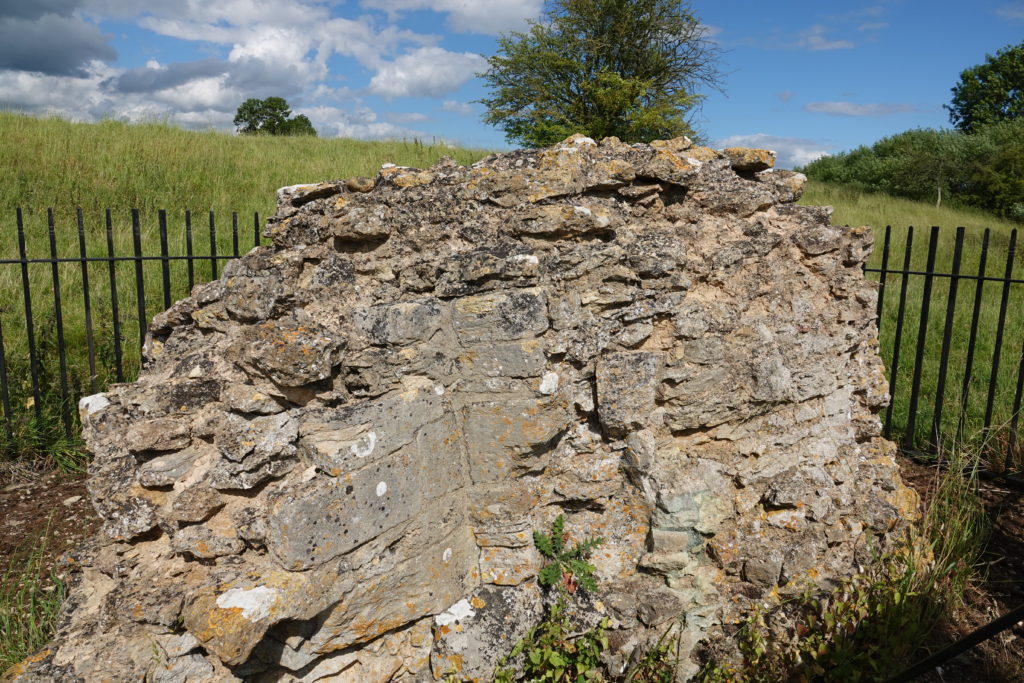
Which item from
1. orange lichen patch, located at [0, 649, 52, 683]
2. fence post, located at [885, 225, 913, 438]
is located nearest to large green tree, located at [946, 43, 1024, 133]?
fence post, located at [885, 225, 913, 438]

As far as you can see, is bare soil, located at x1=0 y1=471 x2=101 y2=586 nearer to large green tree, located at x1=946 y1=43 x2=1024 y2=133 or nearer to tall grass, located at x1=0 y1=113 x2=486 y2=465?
tall grass, located at x1=0 y1=113 x2=486 y2=465

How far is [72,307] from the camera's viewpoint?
7.32 meters

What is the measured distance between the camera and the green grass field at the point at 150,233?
616cm

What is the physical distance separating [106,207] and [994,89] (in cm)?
4009

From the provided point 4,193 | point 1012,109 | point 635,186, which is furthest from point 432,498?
point 1012,109

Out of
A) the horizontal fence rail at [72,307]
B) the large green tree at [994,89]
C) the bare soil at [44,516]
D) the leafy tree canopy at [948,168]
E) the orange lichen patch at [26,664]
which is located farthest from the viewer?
the large green tree at [994,89]

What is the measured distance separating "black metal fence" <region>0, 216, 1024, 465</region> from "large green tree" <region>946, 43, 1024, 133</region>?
29354 millimetres

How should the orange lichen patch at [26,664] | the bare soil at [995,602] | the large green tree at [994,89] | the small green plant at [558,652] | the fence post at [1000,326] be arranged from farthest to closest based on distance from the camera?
1. the large green tree at [994,89]
2. the fence post at [1000,326]
3. the bare soil at [995,602]
4. the small green plant at [558,652]
5. the orange lichen patch at [26,664]

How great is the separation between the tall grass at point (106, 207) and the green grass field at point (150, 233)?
0.07ft

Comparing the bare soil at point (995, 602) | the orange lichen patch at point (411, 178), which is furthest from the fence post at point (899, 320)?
the orange lichen patch at point (411, 178)

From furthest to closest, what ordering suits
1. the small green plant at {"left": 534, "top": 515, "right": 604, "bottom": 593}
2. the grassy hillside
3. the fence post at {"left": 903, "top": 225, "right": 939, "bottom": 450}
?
the grassy hillside, the fence post at {"left": 903, "top": 225, "right": 939, "bottom": 450}, the small green plant at {"left": 534, "top": 515, "right": 604, "bottom": 593}

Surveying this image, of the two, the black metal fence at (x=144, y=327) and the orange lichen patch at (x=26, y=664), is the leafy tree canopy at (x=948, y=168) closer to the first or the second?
the black metal fence at (x=144, y=327)

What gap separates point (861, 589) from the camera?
3275 mm

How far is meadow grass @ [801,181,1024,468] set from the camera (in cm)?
588
